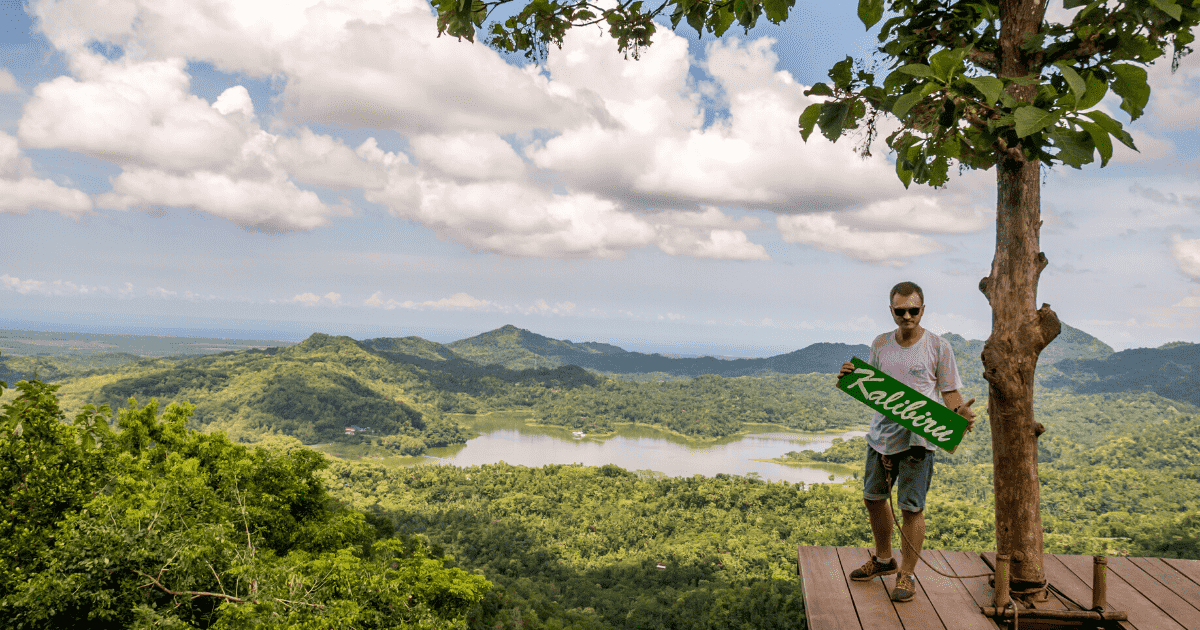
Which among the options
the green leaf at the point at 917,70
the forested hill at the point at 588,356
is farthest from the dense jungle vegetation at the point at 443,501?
the forested hill at the point at 588,356

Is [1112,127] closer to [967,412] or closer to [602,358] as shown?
[967,412]

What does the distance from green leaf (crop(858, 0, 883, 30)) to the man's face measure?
1.14 metres

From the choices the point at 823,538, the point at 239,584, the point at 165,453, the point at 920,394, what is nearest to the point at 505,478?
the point at 823,538

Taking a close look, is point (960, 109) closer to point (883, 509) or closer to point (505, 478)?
point (883, 509)

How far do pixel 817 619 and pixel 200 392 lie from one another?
7224 centimetres

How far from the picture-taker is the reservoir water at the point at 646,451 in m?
44.0

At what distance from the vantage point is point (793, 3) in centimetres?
156

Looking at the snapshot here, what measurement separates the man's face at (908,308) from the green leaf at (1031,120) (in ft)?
4.00

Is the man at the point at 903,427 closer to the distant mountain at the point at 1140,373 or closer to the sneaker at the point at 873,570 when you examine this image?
the sneaker at the point at 873,570

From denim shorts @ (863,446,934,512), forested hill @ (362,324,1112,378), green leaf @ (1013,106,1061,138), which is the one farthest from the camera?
forested hill @ (362,324,1112,378)

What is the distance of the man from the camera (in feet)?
7.62

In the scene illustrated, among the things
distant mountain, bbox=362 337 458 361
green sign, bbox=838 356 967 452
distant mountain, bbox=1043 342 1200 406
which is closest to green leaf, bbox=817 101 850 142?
green sign, bbox=838 356 967 452

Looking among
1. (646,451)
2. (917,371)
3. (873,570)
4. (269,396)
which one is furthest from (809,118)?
(269,396)

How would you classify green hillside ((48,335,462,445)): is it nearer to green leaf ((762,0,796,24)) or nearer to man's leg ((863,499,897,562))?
man's leg ((863,499,897,562))
